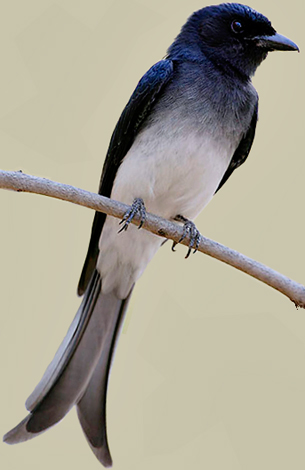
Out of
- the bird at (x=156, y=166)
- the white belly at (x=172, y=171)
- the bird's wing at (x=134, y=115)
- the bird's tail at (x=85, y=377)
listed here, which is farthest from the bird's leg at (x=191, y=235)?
the bird's tail at (x=85, y=377)

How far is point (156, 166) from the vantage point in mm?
4152

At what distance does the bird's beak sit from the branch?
154 cm

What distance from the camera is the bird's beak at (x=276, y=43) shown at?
441 centimetres

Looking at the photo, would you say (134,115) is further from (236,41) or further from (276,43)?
(276,43)

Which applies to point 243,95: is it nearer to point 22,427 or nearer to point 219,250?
point 219,250

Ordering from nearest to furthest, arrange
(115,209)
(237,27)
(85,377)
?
(115,209)
(85,377)
(237,27)

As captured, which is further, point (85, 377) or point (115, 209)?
point (85, 377)

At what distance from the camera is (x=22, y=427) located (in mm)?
4059

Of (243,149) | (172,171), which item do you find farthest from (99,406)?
(243,149)

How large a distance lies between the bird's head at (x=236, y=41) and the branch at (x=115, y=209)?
143 centimetres

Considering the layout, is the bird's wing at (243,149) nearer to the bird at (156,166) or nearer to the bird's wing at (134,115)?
the bird at (156,166)

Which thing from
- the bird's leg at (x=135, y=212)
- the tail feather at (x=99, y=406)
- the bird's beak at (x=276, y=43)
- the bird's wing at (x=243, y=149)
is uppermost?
the bird's beak at (x=276, y=43)

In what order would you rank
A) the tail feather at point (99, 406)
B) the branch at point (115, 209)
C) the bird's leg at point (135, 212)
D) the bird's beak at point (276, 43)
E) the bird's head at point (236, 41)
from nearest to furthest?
the branch at point (115, 209), the bird's leg at point (135, 212), the tail feather at point (99, 406), the bird's beak at point (276, 43), the bird's head at point (236, 41)

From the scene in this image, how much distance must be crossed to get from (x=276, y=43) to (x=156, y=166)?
1.16m
